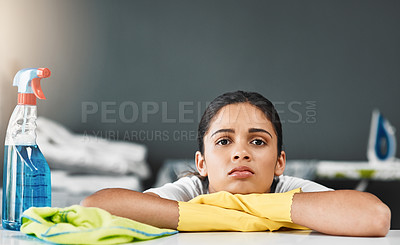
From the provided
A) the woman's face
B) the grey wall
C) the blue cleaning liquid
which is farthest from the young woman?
the grey wall

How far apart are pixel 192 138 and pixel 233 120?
113cm

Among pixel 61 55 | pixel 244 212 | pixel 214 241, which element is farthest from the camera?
pixel 61 55

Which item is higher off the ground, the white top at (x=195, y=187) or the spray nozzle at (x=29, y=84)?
the spray nozzle at (x=29, y=84)

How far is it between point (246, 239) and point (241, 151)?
0.31 m

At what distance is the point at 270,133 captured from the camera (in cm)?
111

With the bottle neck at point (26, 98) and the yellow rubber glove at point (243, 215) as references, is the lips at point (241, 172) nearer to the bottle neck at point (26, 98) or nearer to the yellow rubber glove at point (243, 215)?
the yellow rubber glove at point (243, 215)

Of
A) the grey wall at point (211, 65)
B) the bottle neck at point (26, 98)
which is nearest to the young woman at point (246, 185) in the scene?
the bottle neck at point (26, 98)

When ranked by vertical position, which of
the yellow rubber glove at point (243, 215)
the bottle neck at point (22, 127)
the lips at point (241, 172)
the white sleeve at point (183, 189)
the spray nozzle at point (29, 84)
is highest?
the spray nozzle at point (29, 84)

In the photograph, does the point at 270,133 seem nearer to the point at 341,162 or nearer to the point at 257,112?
the point at 257,112

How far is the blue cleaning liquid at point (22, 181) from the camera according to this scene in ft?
2.59

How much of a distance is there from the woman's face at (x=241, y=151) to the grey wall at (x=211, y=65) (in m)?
1.07

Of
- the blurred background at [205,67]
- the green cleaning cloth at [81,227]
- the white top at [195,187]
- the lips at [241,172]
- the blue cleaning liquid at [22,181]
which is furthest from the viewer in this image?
the blurred background at [205,67]

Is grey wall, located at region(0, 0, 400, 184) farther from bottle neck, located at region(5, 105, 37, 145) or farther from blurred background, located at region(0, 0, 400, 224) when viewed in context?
bottle neck, located at region(5, 105, 37, 145)

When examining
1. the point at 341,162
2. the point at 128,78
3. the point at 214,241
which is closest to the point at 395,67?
the point at 341,162
